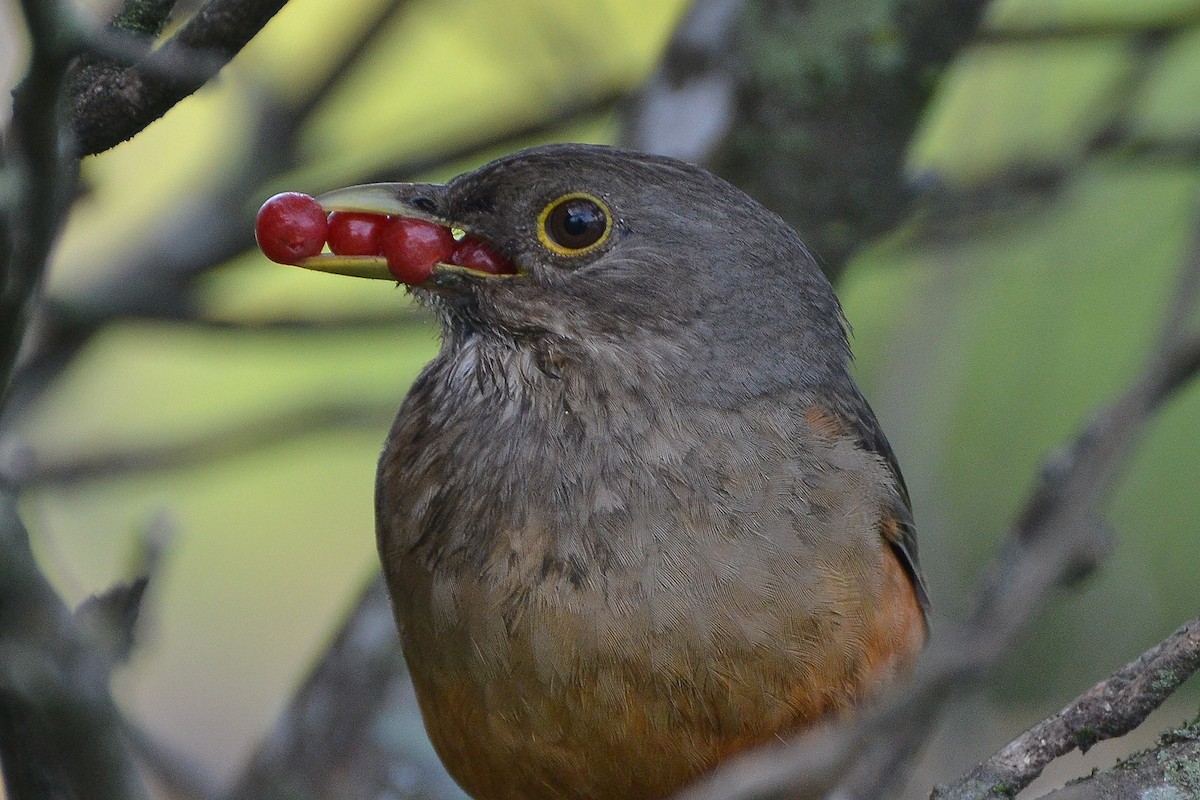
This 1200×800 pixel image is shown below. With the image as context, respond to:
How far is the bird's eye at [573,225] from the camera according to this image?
4160 millimetres

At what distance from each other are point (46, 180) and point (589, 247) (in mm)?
2185

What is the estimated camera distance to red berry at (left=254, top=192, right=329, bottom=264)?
384cm

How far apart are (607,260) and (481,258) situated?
35 centimetres

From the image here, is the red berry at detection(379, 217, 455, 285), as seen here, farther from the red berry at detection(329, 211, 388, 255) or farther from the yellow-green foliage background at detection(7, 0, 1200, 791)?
the yellow-green foliage background at detection(7, 0, 1200, 791)

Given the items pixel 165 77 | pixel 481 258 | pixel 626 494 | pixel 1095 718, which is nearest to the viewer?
pixel 165 77

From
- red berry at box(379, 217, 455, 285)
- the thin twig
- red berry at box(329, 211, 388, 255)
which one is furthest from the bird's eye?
the thin twig

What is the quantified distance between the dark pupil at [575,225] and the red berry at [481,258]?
0.16 metres

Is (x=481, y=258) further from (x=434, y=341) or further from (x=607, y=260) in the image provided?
(x=434, y=341)

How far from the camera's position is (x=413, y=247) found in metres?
4.12

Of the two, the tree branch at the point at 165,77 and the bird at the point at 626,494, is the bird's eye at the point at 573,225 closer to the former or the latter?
the bird at the point at 626,494

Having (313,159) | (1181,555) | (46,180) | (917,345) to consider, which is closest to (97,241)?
(313,159)

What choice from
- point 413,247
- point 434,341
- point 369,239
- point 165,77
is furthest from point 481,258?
point 165,77

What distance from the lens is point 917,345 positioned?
6066mm

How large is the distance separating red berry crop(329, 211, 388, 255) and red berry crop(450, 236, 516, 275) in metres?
0.22
